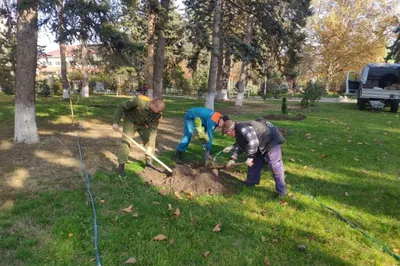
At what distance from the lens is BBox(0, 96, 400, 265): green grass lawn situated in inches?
124

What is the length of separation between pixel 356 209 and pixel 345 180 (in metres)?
1.20

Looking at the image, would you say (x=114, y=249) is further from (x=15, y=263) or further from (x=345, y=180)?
(x=345, y=180)

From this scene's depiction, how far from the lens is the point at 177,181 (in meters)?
5.00

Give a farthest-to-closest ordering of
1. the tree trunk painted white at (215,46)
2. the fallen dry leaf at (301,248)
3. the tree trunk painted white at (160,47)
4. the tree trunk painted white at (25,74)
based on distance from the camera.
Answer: the tree trunk painted white at (160,47)
the tree trunk painted white at (215,46)
the tree trunk painted white at (25,74)
the fallen dry leaf at (301,248)

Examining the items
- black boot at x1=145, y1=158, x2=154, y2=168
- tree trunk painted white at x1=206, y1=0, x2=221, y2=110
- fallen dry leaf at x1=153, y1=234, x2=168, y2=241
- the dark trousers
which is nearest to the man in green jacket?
black boot at x1=145, y1=158, x2=154, y2=168

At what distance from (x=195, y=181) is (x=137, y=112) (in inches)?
67.1

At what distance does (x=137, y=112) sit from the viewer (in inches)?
213

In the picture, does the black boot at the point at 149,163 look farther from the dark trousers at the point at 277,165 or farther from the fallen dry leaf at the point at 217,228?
the fallen dry leaf at the point at 217,228

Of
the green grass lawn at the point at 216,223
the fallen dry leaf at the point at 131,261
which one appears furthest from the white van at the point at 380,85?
the fallen dry leaf at the point at 131,261

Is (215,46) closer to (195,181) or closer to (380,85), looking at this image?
(195,181)

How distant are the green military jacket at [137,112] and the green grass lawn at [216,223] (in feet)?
3.36

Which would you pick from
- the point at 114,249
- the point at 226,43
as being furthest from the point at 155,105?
the point at 226,43

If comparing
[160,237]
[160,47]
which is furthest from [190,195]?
[160,47]

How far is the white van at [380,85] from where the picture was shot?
16.5 metres
